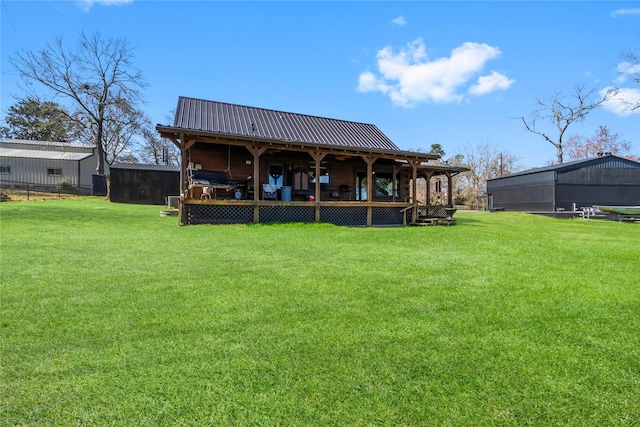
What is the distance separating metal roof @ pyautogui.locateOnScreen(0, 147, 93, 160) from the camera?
88.2 ft

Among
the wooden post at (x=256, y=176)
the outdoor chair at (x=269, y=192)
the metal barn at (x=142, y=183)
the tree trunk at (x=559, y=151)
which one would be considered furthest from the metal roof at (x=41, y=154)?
the tree trunk at (x=559, y=151)

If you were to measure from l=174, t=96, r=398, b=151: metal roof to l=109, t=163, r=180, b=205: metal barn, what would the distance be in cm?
736

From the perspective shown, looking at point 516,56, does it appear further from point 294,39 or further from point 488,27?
point 294,39

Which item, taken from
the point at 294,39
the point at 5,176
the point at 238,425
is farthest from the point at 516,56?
the point at 5,176

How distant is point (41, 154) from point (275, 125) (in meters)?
24.6

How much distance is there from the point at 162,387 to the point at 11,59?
31765 millimetres

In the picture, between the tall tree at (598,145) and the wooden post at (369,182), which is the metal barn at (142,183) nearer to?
the wooden post at (369,182)

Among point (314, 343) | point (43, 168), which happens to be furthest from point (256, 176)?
point (43, 168)

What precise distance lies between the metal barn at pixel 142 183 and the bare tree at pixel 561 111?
3405cm

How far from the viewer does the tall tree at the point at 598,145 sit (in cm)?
3566

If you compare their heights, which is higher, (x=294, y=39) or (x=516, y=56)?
(x=516, y=56)

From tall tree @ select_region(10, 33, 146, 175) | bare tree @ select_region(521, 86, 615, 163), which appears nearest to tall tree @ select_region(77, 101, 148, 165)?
tall tree @ select_region(10, 33, 146, 175)

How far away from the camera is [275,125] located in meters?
14.8

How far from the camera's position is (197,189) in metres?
12.7
